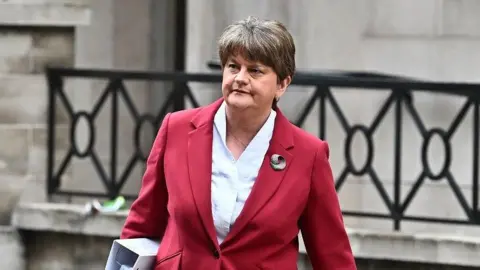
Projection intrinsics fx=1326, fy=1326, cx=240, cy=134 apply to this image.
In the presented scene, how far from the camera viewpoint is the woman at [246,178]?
3.98 m

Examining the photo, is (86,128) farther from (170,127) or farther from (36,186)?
(170,127)

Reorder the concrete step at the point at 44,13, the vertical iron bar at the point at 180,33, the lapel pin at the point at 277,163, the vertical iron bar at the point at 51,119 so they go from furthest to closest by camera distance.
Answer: the vertical iron bar at the point at 180,33 < the vertical iron bar at the point at 51,119 < the concrete step at the point at 44,13 < the lapel pin at the point at 277,163

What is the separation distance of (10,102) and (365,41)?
2.47 metres

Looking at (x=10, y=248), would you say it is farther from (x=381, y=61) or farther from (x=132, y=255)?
(x=132, y=255)

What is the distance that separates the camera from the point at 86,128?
907 cm

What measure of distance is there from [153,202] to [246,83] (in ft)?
1.82

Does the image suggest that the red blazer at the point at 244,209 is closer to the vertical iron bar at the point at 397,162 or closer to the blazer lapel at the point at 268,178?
the blazer lapel at the point at 268,178

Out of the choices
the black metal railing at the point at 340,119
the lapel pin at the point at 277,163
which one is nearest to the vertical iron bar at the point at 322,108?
the black metal railing at the point at 340,119

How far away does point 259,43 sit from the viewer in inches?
155

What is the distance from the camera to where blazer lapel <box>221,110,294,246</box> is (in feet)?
13.2

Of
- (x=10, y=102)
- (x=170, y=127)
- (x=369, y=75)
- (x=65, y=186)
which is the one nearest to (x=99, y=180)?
(x=65, y=186)

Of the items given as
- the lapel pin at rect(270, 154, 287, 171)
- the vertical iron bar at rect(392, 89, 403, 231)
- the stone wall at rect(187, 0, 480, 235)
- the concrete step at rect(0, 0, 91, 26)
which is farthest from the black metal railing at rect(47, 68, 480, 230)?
the lapel pin at rect(270, 154, 287, 171)

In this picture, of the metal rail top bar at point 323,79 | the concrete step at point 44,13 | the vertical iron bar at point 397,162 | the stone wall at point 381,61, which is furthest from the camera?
the stone wall at point 381,61

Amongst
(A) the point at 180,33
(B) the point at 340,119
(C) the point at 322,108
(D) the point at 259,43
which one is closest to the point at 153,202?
(D) the point at 259,43
